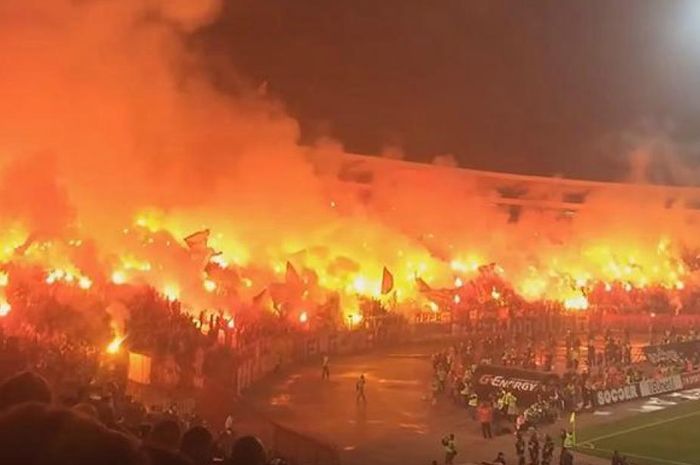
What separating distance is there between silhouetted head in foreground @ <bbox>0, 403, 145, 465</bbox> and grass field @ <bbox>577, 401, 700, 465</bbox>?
15.2 m

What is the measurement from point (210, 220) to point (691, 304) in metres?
26.5

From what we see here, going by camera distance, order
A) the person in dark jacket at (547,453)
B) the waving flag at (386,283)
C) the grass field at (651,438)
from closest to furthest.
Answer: the person in dark jacket at (547,453), the grass field at (651,438), the waving flag at (386,283)

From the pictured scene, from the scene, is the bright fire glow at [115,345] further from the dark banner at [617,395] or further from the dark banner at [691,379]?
the dark banner at [691,379]

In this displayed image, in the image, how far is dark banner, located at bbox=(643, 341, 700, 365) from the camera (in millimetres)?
24812

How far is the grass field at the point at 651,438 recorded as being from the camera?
16.5m

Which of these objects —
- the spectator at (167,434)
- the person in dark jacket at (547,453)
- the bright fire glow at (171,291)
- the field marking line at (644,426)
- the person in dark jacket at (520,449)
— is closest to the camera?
the spectator at (167,434)

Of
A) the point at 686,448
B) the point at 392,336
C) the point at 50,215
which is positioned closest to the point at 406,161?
the point at 392,336

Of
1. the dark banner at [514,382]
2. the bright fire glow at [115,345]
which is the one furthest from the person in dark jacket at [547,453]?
the bright fire glow at [115,345]

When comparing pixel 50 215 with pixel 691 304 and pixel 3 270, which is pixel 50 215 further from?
pixel 691 304

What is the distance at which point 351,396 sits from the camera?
19.9 meters

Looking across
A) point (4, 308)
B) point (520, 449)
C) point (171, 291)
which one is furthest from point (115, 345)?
point (520, 449)

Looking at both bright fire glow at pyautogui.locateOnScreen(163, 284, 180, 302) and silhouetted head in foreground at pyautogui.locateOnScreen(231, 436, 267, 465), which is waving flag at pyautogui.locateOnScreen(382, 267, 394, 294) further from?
silhouetted head in foreground at pyautogui.locateOnScreen(231, 436, 267, 465)

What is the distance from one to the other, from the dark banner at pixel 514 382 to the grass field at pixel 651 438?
143 cm

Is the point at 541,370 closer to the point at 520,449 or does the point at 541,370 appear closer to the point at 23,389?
the point at 520,449
